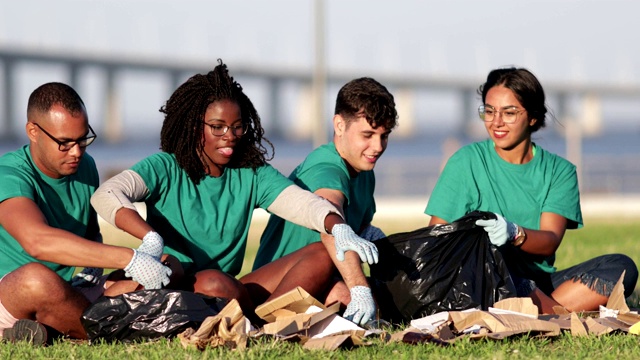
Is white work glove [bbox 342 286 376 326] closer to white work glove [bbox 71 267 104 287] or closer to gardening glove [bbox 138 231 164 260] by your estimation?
gardening glove [bbox 138 231 164 260]

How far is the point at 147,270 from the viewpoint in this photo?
4488 mm

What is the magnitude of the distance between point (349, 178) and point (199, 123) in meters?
0.89

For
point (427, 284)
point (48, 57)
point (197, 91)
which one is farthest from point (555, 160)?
point (48, 57)

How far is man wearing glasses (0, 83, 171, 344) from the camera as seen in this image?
178 inches

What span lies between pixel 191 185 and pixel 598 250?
22.2 feet

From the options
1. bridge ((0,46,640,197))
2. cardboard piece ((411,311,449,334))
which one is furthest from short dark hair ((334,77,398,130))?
bridge ((0,46,640,197))

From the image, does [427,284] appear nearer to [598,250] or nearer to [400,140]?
[598,250]

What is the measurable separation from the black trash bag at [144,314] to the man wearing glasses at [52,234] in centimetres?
9

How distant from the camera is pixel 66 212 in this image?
497cm

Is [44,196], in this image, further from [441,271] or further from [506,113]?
[506,113]

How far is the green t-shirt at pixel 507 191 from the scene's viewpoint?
5.79 meters

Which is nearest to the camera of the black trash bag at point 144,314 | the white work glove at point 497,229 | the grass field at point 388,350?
the grass field at point 388,350

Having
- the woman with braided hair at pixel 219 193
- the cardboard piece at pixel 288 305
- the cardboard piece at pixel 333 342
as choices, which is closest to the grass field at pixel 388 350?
the cardboard piece at pixel 333 342

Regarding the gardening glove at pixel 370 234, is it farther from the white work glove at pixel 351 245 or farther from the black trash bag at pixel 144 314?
the black trash bag at pixel 144 314
